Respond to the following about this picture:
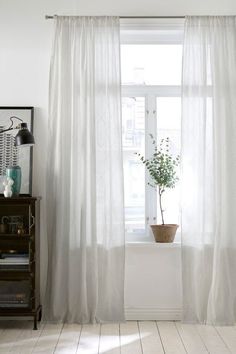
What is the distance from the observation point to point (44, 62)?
14.7ft

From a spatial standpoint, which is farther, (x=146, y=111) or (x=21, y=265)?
(x=146, y=111)

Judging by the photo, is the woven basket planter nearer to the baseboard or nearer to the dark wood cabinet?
the baseboard

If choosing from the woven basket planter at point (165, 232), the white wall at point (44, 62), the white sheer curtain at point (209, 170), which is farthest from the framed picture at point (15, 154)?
the white sheer curtain at point (209, 170)

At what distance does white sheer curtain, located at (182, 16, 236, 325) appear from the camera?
4.23 m

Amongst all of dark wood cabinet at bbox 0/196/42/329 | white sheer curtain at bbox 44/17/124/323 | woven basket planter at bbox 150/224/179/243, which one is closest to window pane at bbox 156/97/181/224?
white sheer curtain at bbox 44/17/124/323

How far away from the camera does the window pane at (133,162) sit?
4.58 m

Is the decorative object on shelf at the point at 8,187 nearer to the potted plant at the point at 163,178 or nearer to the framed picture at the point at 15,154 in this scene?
the framed picture at the point at 15,154

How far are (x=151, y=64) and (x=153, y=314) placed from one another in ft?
7.45

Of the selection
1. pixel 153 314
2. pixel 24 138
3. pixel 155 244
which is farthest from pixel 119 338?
pixel 24 138

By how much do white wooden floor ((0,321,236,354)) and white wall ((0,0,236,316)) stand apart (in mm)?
375

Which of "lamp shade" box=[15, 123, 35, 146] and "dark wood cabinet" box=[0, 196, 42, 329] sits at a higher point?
"lamp shade" box=[15, 123, 35, 146]

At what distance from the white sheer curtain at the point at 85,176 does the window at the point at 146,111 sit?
0.31 meters

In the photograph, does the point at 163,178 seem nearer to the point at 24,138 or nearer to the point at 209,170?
the point at 209,170

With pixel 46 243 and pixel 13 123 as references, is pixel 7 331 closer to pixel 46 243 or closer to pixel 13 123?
pixel 46 243
